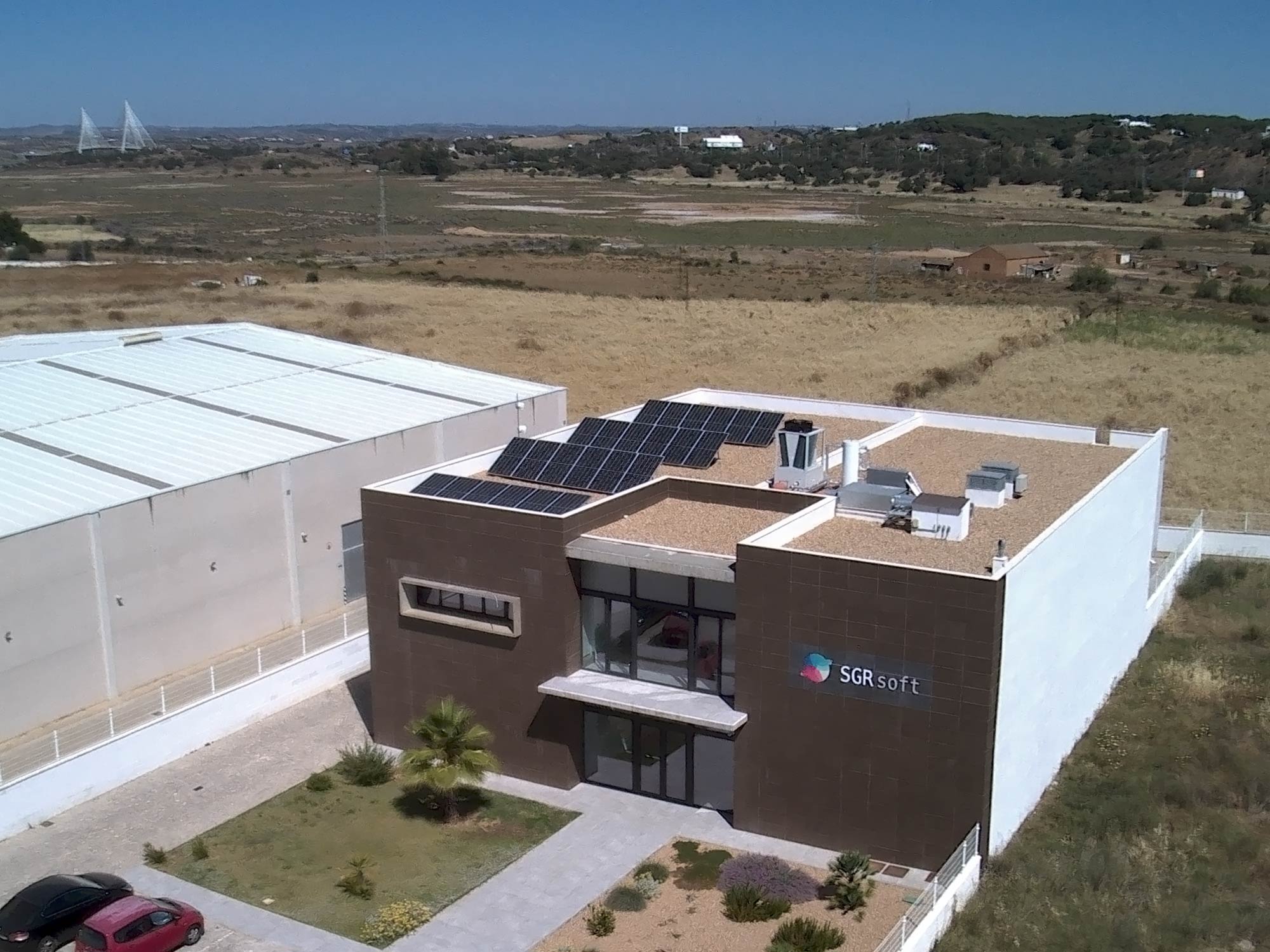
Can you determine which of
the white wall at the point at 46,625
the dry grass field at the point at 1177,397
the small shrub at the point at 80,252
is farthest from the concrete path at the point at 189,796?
the small shrub at the point at 80,252

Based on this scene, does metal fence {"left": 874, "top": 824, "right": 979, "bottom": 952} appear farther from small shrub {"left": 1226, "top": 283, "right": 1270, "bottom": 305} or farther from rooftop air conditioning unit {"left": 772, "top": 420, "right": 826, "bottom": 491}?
small shrub {"left": 1226, "top": 283, "right": 1270, "bottom": 305}

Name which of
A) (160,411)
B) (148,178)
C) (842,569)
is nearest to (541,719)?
(842,569)

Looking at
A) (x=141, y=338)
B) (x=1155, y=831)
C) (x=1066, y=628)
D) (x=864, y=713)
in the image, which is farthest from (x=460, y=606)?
(x=141, y=338)

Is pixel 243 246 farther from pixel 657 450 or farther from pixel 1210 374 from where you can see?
pixel 657 450

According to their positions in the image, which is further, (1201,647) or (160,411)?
(160,411)

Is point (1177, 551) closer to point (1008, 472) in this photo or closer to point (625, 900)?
point (1008, 472)

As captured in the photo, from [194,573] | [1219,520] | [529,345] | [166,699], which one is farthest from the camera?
[529,345]
